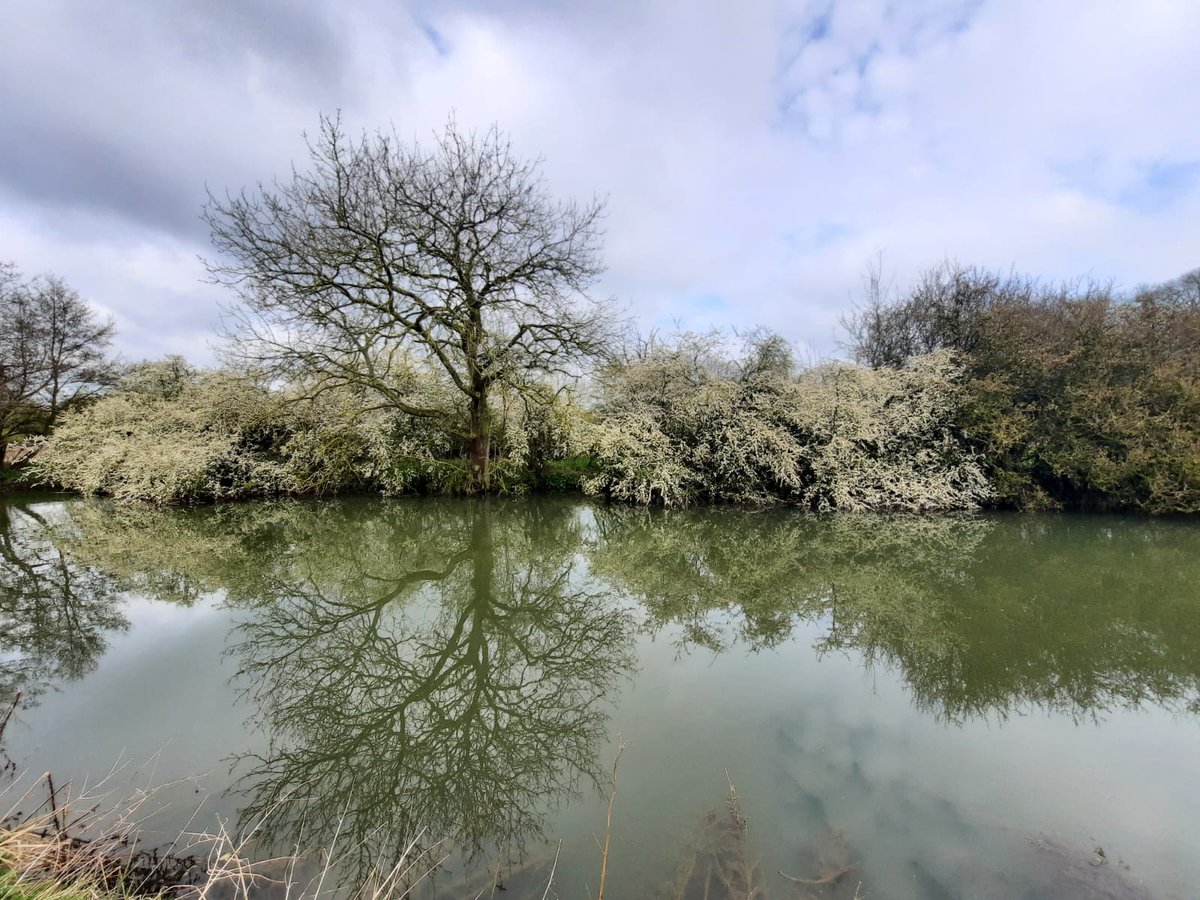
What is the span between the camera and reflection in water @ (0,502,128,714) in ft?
14.2

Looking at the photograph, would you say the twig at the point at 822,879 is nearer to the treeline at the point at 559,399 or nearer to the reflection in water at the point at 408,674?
the reflection in water at the point at 408,674

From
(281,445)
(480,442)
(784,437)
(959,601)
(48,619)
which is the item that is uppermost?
(784,437)

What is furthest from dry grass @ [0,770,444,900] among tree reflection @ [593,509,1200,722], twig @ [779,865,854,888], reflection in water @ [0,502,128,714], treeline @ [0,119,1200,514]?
treeline @ [0,119,1200,514]

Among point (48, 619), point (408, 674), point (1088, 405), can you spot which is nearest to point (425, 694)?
point (408, 674)

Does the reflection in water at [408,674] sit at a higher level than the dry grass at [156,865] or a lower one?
lower

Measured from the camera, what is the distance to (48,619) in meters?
5.54

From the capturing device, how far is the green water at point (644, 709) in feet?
8.19

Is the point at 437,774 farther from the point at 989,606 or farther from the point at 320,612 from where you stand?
the point at 989,606

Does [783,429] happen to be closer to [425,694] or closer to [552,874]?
[425,694]

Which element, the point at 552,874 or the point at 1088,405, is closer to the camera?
the point at 552,874

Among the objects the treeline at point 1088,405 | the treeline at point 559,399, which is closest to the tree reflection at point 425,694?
the treeline at point 559,399

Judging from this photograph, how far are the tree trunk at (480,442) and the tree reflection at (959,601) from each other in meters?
5.01

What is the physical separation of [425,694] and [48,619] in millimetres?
4630

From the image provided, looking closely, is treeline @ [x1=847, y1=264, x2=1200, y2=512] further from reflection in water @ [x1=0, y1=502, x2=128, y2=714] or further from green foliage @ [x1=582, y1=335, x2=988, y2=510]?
reflection in water @ [x1=0, y1=502, x2=128, y2=714]
